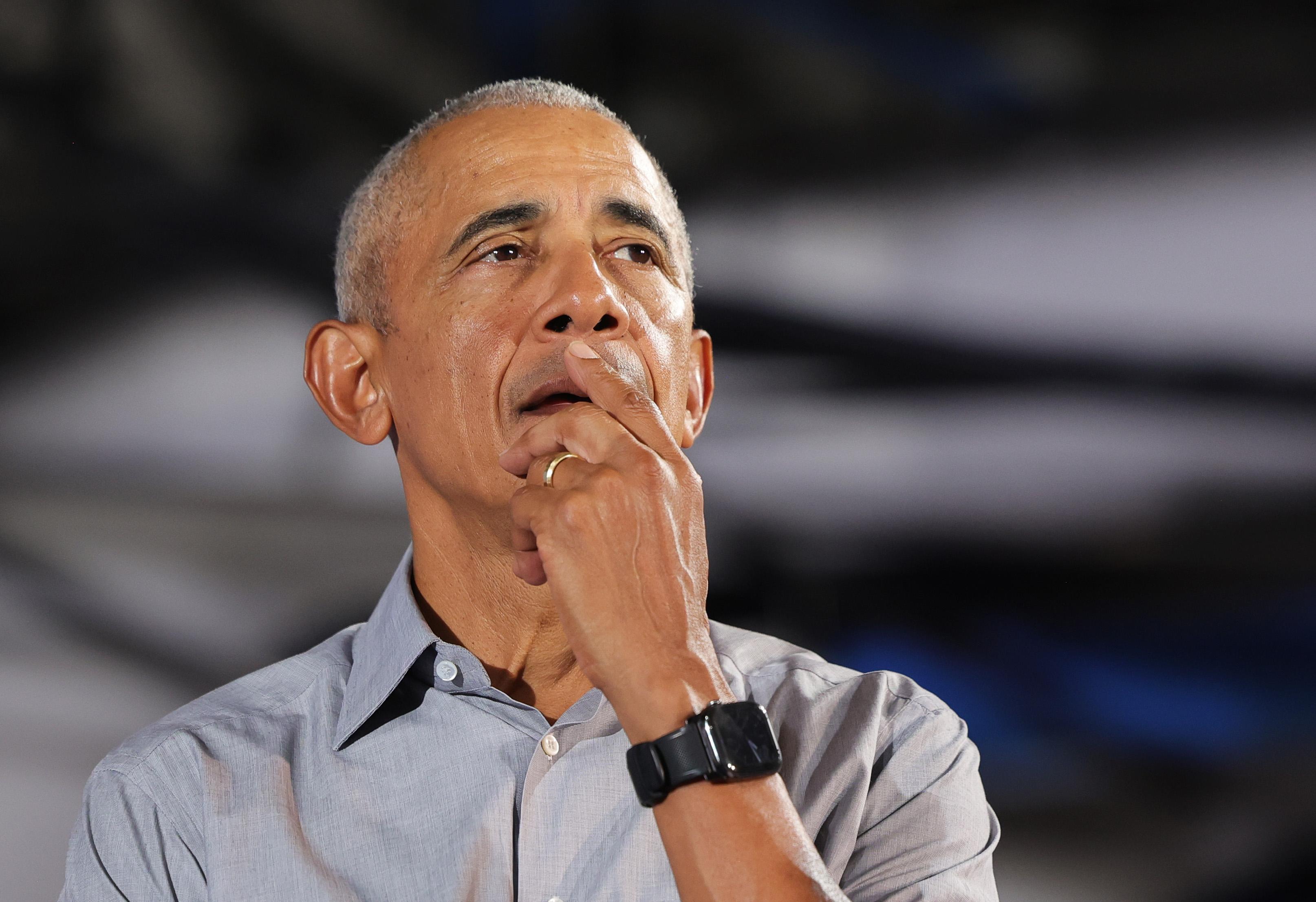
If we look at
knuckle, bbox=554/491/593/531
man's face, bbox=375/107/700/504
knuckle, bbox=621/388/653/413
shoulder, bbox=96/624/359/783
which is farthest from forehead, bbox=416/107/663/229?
shoulder, bbox=96/624/359/783

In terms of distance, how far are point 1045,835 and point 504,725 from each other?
108 cm

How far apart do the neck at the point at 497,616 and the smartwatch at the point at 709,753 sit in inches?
20.5

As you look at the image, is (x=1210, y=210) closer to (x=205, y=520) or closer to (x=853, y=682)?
(x=853, y=682)

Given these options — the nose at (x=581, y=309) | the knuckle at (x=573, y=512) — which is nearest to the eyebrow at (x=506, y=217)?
the nose at (x=581, y=309)

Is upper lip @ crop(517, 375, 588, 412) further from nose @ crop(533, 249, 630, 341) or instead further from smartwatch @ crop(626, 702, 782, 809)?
smartwatch @ crop(626, 702, 782, 809)

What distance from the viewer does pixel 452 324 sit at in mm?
1498

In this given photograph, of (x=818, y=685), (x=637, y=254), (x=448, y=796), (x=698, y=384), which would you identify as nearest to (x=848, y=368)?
(x=698, y=384)

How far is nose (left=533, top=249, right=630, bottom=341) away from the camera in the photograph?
1432 millimetres

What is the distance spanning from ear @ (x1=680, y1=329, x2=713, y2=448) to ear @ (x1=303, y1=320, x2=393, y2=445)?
0.49 metres

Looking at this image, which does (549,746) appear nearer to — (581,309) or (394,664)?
(394,664)

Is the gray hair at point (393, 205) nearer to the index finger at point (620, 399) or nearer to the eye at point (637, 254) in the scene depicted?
the eye at point (637, 254)

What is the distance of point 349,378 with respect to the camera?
1699 mm

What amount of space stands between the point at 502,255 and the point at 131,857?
0.91 metres

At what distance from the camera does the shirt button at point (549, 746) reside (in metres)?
1.37
